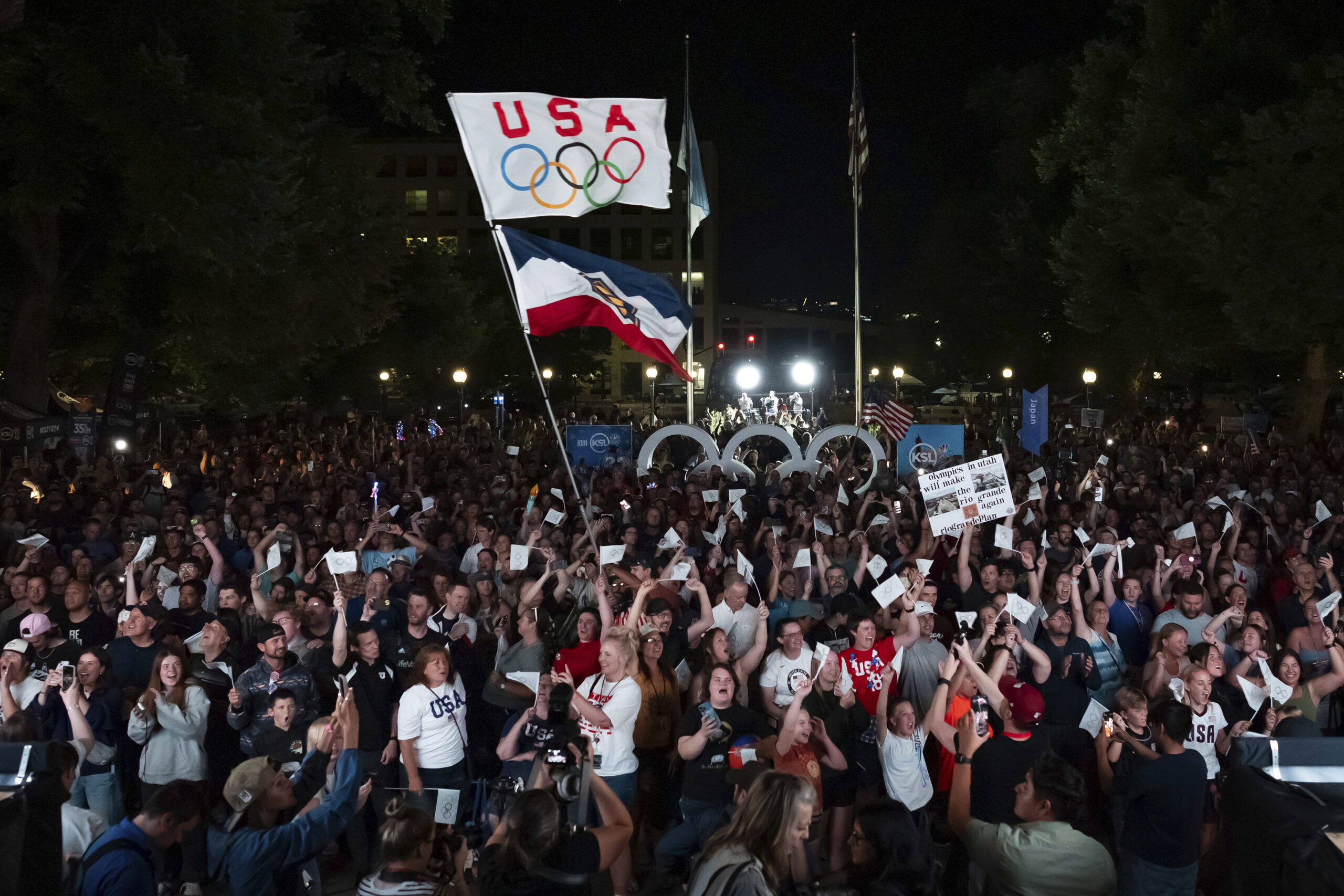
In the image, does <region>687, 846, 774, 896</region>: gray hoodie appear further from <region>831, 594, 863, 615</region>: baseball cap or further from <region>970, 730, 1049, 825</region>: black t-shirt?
<region>831, 594, 863, 615</region>: baseball cap

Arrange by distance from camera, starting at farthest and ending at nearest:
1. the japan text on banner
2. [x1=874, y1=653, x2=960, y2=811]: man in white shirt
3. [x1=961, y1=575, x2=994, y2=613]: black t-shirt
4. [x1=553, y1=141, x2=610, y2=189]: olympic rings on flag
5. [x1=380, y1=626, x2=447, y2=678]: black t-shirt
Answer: [x1=553, y1=141, x2=610, y2=189]: olympic rings on flag, the japan text on banner, [x1=961, y1=575, x2=994, y2=613]: black t-shirt, [x1=380, y1=626, x2=447, y2=678]: black t-shirt, [x1=874, y1=653, x2=960, y2=811]: man in white shirt

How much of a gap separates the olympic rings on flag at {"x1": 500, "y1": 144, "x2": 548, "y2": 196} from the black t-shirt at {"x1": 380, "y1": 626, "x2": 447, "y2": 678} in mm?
4383

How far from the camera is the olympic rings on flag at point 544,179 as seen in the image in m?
10.2

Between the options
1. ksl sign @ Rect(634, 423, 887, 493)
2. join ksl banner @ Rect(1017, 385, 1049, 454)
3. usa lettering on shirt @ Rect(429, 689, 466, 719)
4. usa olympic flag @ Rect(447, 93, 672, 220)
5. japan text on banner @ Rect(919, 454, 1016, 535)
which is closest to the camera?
usa lettering on shirt @ Rect(429, 689, 466, 719)

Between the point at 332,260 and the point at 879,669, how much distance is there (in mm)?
19481

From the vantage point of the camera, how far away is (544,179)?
1031 centimetres

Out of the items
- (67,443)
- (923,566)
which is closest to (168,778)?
(923,566)

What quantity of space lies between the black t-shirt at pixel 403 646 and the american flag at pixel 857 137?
59.9 ft

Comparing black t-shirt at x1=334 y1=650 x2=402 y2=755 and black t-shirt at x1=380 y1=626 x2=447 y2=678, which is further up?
black t-shirt at x1=380 y1=626 x2=447 y2=678

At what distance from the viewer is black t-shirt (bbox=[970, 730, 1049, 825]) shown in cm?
540

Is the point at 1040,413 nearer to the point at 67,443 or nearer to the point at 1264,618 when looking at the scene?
the point at 1264,618

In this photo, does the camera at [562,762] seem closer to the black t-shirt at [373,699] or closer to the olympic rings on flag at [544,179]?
the black t-shirt at [373,699]

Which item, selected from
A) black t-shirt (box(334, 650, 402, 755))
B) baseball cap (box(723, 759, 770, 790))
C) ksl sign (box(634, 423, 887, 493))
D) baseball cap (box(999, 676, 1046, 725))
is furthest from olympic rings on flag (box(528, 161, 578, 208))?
ksl sign (box(634, 423, 887, 493))

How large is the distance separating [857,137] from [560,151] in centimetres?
1458
